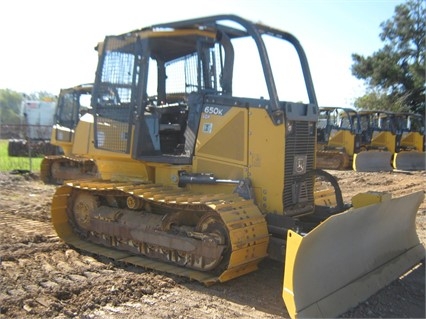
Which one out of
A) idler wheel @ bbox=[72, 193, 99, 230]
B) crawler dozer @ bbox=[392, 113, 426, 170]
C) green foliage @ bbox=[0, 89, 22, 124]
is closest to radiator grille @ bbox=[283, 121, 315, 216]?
idler wheel @ bbox=[72, 193, 99, 230]

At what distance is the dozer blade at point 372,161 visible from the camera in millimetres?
17344

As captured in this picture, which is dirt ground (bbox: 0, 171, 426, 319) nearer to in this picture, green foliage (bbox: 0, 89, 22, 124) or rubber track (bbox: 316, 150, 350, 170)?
rubber track (bbox: 316, 150, 350, 170)

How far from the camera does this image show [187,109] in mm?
6008

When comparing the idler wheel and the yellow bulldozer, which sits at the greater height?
the yellow bulldozer

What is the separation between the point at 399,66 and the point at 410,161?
1556 cm

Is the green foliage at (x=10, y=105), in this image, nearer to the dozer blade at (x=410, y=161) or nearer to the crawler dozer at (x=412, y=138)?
the crawler dozer at (x=412, y=138)

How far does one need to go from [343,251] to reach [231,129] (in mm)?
1840

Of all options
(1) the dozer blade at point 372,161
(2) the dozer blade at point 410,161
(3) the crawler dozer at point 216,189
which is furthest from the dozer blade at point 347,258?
(2) the dozer blade at point 410,161

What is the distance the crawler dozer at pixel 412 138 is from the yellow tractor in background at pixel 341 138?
1.39 m

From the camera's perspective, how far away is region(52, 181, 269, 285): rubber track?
4.57 meters

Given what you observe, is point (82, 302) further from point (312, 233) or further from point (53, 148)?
point (53, 148)

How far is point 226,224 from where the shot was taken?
177 inches

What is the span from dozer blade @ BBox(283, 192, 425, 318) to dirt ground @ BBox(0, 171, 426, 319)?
0.47ft

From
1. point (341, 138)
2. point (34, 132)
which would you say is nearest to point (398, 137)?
point (341, 138)
